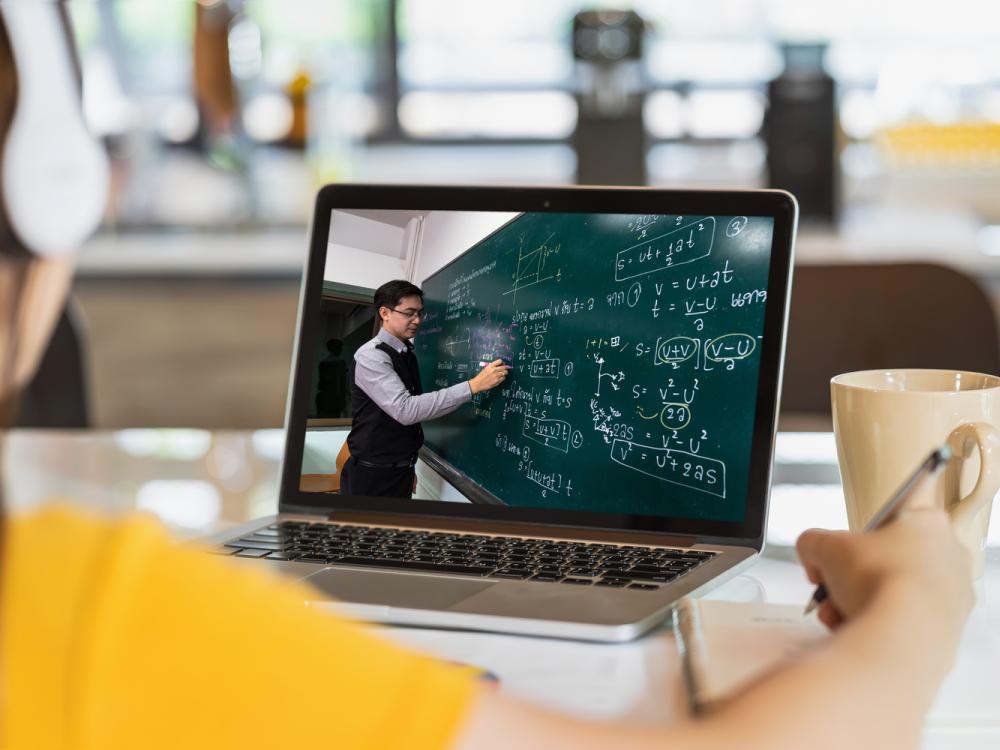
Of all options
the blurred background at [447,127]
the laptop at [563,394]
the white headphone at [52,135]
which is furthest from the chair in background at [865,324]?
the white headphone at [52,135]

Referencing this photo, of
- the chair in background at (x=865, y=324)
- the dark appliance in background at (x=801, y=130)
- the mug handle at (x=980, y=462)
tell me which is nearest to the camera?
the mug handle at (x=980, y=462)

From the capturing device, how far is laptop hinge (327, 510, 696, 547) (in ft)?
2.63

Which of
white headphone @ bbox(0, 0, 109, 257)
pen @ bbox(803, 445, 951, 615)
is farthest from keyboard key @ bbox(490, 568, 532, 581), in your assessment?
white headphone @ bbox(0, 0, 109, 257)

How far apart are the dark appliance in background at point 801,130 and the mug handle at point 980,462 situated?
1934 mm

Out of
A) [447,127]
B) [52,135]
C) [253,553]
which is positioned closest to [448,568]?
[253,553]

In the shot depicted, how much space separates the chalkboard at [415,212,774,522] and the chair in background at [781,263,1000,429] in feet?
1.97

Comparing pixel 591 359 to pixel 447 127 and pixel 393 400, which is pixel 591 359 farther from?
pixel 447 127

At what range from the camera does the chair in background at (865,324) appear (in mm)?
1376

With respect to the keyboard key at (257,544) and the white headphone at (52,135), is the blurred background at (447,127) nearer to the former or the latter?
the white headphone at (52,135)

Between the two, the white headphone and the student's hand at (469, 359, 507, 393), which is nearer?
the student's hand at (469, 359, 507, 393)

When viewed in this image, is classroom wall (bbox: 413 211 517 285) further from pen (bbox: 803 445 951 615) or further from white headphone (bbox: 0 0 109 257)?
white headphone (bbox: 0 0 109 257)

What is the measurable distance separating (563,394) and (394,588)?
202 mm

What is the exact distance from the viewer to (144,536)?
0.36 m

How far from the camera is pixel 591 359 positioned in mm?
830
